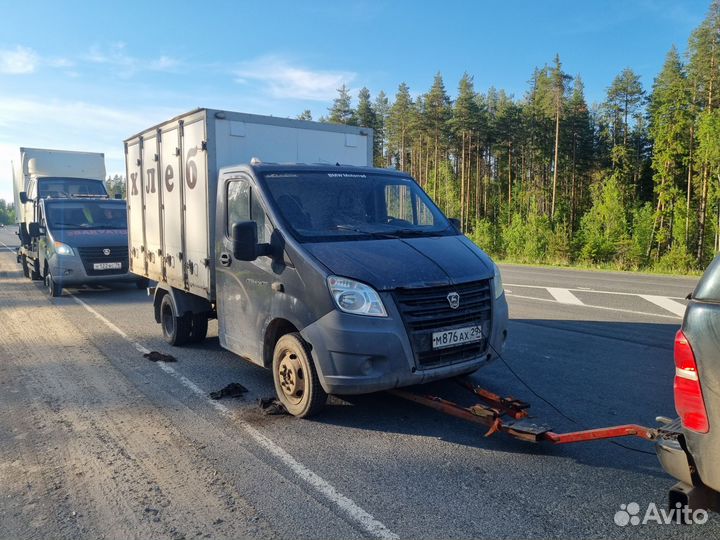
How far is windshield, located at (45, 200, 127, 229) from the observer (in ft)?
43.8

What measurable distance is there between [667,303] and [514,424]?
27.8 feet

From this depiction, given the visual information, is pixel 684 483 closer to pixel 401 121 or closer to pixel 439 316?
pixel 439 316

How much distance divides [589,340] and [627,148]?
5298 cm

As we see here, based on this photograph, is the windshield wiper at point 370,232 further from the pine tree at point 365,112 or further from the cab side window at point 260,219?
the pine tree at point 365,112

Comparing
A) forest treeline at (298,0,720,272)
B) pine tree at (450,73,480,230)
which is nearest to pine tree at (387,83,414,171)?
forest treeline at (298,0,720,272)

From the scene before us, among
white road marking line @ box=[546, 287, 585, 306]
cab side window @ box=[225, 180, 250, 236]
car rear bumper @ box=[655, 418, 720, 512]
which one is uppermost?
cab side window @ box=[225, 180, 250, 236]

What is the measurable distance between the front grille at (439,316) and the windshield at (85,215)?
11.1 meters

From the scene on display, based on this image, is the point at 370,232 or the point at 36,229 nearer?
the point at 370,232

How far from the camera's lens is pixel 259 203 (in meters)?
5.21

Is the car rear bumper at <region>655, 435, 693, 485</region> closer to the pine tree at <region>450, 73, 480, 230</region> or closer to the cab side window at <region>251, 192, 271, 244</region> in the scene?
the cab side window at <region>251, 192, 271, 244</region>

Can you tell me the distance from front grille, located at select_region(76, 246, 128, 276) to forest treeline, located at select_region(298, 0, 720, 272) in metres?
27.7

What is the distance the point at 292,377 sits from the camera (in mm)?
4844

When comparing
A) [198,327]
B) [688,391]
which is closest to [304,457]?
[688,391]

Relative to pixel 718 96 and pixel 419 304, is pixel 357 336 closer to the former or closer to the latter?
pixel 419 304
